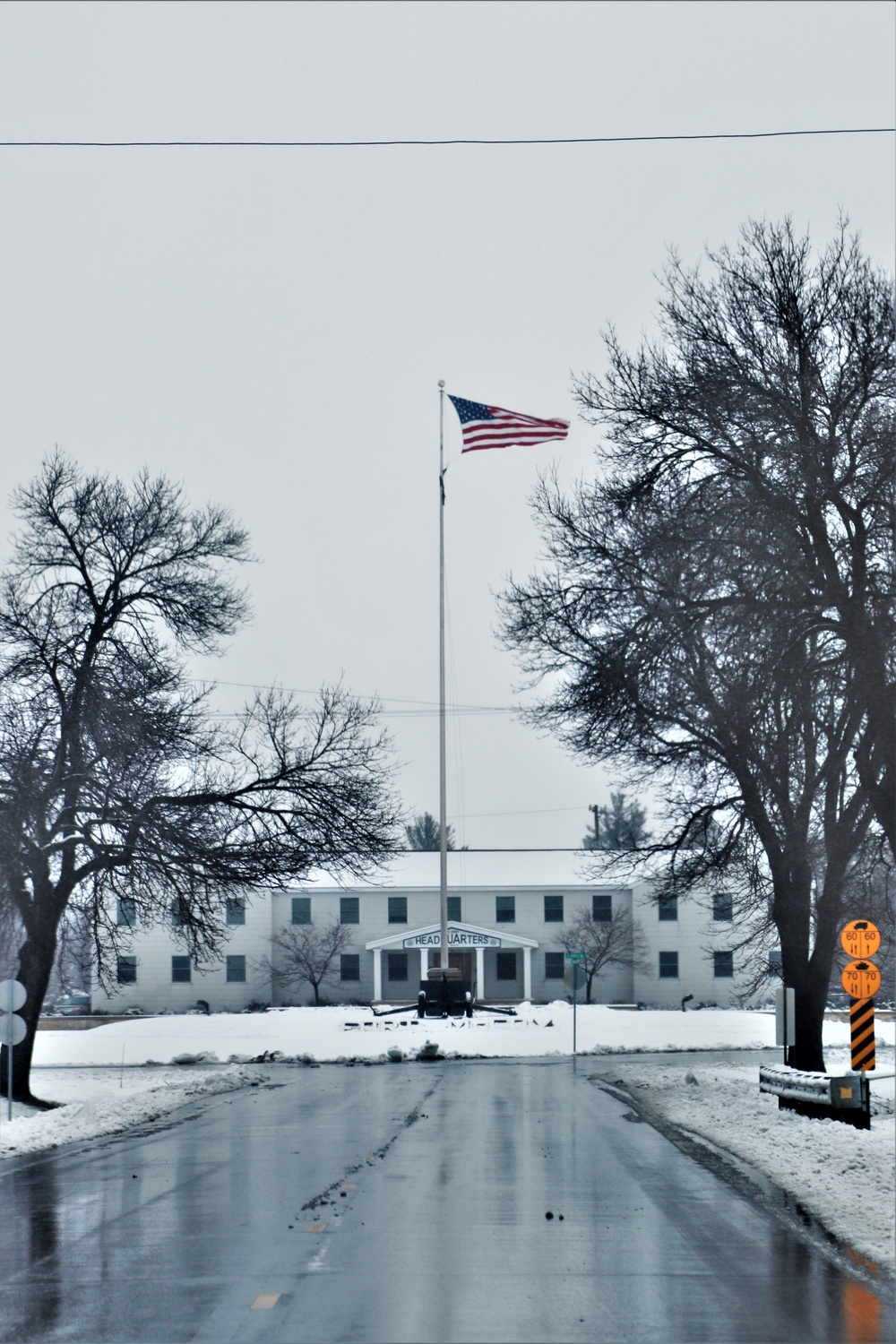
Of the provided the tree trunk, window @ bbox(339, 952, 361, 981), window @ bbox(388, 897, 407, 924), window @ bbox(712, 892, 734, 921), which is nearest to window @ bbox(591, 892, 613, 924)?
window @ bbox(388, 897, 407, 924)

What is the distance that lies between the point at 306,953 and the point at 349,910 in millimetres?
4104

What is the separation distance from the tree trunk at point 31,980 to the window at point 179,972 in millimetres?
41515

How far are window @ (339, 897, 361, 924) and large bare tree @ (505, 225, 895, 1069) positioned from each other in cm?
4620

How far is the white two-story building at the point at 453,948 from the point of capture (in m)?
69.0

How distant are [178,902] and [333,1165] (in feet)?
33.8

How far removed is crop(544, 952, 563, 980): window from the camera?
229 ft

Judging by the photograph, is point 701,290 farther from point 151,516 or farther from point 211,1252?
point 211,1252

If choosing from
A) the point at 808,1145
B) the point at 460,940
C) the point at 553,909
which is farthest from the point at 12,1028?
the point at 553,909

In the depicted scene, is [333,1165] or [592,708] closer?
[333,1165]

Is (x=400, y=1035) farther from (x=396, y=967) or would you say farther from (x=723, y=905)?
(x=396, y=967)

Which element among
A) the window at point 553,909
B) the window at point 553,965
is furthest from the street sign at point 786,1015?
the window at point 553,909

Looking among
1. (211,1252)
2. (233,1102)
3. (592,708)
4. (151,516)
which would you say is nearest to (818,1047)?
(592,708)

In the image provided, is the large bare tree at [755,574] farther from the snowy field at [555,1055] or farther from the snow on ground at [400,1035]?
the snow on ground at [400,1035]

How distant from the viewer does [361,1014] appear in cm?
5994
